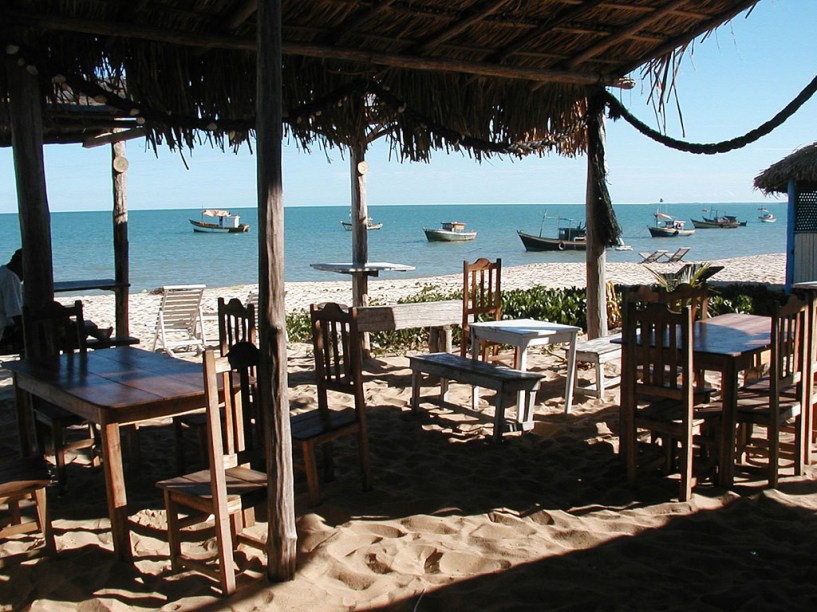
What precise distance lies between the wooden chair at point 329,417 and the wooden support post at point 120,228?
4.42m

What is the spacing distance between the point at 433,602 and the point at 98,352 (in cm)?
274

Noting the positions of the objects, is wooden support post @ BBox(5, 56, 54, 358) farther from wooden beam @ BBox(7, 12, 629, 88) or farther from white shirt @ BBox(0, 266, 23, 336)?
white shirt @ BBox(0, 266, 23, 336)

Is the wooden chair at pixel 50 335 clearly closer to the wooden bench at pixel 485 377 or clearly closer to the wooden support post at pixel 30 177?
the wooden support post at pixel 30 177

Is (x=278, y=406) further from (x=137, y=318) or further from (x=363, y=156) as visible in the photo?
(x=137, y=318)

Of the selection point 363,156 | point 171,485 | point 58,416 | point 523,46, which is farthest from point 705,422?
point 363,156

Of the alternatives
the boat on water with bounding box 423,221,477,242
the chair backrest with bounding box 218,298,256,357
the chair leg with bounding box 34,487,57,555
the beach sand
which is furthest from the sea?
the chair leg with bounding box 34,487,57,555

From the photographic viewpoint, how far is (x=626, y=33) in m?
5.94

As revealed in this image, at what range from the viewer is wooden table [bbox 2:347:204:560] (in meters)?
3.26

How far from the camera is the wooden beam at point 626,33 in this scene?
5.64m


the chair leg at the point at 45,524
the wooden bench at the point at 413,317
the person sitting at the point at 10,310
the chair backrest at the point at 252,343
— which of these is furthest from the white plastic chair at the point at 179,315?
the chair leg at the point at 45,524

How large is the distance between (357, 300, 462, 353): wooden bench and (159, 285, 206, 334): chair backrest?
10.6 ft

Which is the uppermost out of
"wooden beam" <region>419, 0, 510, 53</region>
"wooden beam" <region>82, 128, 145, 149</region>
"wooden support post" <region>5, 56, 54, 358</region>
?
"wooden beam" <region>419, 0, 510, 53</region>

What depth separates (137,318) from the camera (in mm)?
13016

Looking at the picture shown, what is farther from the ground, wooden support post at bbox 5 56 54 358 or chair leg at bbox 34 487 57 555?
wooden support post at bbox 5 56 54 358
